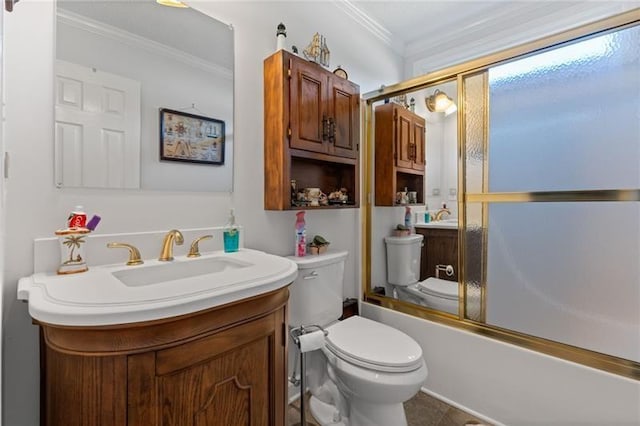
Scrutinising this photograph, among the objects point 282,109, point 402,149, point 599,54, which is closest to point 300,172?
point 282,109

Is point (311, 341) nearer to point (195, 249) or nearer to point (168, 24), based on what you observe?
point (195, 249)

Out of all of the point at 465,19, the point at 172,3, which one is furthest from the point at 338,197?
the point at 465,19

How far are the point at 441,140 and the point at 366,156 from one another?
0.55 meters

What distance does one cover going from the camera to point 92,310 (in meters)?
0.62

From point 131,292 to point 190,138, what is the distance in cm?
74

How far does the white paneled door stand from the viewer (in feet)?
3.23

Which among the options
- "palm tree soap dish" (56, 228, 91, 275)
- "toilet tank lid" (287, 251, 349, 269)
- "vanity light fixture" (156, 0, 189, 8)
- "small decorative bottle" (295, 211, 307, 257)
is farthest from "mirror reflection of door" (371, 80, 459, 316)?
"palm tree soap dish" (56, 228, 91, 275)

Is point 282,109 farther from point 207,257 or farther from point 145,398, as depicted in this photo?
point 145,398

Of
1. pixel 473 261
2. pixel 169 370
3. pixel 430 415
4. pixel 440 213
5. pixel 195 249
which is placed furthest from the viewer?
pixel 440 213

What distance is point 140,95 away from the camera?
113cm

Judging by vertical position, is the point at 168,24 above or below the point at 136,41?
above

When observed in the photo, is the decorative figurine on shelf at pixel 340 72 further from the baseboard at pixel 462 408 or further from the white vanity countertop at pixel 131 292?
the baseboard at pixel 462 408

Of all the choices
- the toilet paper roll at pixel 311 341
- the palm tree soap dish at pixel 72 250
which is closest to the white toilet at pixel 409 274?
the toilet paper roll at pixel 311 341

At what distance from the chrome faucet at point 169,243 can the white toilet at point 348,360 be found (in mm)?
556
